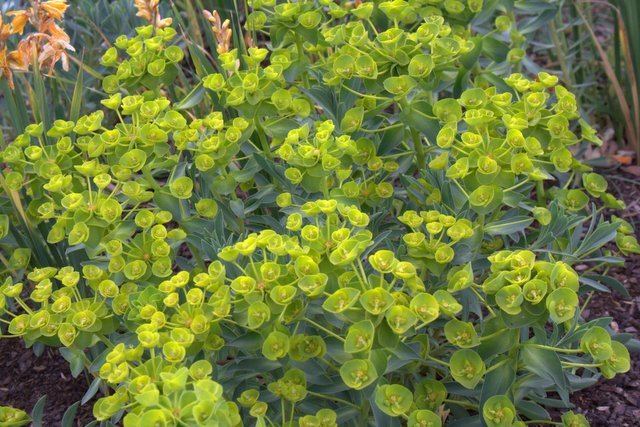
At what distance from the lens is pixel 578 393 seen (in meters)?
2.26

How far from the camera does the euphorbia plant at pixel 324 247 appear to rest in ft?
5.15

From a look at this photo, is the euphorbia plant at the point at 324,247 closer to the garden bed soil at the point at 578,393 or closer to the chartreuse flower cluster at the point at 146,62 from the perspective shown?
the chartreuse flower cluster at the point at 146,62

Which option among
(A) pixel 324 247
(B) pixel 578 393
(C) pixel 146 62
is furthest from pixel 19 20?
(B) pixel 578 393

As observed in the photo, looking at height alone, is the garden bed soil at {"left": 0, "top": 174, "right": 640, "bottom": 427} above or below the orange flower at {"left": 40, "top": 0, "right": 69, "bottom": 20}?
below

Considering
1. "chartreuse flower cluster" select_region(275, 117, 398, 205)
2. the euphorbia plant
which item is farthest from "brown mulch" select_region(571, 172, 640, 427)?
"chartreuse flower cluster" select_region(275, 117, 398, 205)

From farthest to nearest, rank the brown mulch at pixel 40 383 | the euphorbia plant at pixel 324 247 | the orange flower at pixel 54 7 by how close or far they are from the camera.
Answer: the brown mulch at pixel 40 383
the orange flower at pixel 54 7
the euphorbia plant at pixel 324 247

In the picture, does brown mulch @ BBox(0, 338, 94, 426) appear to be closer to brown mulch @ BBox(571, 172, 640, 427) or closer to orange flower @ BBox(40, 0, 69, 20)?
orange flower @ BBox(40, 0, 69, 20)

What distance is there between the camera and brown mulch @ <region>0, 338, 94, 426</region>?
2348 mm

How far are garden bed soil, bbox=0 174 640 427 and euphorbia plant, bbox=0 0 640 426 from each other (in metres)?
0.19

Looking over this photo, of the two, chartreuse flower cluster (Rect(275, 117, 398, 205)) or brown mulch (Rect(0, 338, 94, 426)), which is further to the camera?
brown mulch (Rect(0, 338, 94, 426))

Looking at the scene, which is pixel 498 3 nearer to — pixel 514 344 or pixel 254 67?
pixel 254 67

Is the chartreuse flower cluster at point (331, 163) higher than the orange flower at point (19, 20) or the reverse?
the reverse

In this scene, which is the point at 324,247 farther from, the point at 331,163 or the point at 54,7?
the point at 54,7

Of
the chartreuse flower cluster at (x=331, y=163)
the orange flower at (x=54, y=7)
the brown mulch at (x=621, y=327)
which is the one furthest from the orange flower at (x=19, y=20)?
the brown mulch at (x=621, y=327)
